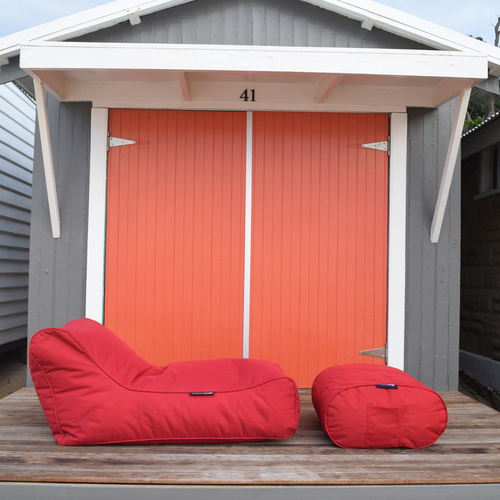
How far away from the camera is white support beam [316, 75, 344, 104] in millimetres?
2999

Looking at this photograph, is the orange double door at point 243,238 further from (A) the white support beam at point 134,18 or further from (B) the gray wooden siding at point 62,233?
(A) the white support beam at point 134,18

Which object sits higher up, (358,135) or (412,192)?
(358,135)

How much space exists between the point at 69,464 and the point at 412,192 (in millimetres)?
2983

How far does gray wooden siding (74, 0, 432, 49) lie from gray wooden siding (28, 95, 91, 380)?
2.53 feet

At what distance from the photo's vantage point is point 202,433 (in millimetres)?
2109

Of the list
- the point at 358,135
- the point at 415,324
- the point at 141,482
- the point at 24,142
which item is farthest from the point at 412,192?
the point at 24,142

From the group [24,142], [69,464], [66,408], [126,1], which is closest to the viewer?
[69,464]

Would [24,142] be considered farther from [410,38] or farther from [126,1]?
[410,38]

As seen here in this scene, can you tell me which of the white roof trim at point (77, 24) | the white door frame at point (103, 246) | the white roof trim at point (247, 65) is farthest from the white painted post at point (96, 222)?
the white roof trim at point (77, 24)

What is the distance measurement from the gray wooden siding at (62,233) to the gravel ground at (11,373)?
1852 mm

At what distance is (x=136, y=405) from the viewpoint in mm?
2092

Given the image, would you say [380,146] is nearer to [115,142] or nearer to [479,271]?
[115,142]

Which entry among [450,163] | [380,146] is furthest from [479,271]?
[380,146]

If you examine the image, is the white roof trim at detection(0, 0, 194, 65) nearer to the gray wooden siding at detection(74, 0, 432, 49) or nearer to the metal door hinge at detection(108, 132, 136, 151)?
the gray wooden siding at detection(74, 0, 432, 49)
